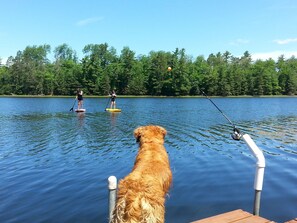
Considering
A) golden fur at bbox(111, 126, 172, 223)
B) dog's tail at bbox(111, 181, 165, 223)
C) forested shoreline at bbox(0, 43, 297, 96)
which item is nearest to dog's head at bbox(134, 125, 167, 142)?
golden fur at bbox(111, 126, 172, 223)

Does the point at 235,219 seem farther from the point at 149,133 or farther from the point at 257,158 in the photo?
the point at 149,133

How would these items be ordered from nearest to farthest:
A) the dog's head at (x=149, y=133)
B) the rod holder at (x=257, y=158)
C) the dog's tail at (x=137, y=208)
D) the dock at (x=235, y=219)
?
the dog's tail at (x=137, y=208), the dock at (x=235, y=219), the rod holder at (x=257, y=158), the dog's head at (x=149, y=133)

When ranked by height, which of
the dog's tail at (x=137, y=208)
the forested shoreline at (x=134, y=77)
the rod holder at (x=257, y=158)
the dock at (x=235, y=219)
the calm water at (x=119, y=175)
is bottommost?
the calm water at (x=119, y=175)

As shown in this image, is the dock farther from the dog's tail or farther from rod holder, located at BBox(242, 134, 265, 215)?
the dog's tail

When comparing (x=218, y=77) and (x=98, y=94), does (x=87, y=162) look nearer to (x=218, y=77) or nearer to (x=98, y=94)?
(x=98, y=94)

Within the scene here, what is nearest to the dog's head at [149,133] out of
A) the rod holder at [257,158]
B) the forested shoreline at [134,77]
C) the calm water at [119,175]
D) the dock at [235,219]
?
the calm water at [119,175]

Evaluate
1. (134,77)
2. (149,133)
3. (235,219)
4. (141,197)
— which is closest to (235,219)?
(235,219)

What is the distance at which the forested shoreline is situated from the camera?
10012 centimetres

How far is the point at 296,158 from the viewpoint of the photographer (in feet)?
43.1

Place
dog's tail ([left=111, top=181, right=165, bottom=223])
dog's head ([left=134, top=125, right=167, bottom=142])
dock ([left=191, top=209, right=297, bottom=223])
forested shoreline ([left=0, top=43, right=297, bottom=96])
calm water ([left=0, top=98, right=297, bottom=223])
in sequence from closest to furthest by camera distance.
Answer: dog's tail ([left=111, top=181, right=165, bottom=223]), dock ([left=191, top=209, right=297, bottom=223]), dog's head ([left=134, top=125, right=167, bottom=142]), calm water ([left=0, top=98, right=297, bottom=223]), forested shoreline ([left=0, top=43, right=297, bottom=96])

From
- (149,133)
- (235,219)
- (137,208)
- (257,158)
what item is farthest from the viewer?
(149,133)

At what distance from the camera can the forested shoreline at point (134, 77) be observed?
100125 millimetres

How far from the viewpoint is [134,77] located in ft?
337

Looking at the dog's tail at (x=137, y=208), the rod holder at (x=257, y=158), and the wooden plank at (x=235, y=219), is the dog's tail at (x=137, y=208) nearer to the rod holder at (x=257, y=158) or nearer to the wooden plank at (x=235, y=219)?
the wooden plank at (x=235, y=219)
